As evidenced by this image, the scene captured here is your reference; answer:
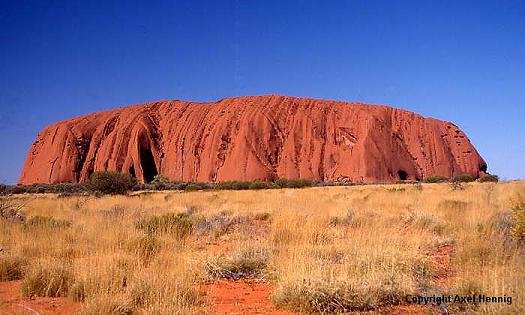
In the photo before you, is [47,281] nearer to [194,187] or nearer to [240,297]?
[240,297]

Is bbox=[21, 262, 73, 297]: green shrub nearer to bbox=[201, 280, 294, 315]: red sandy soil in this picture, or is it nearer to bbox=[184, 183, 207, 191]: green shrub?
bbox=[201, 280, 294, 315]: red sandy soil

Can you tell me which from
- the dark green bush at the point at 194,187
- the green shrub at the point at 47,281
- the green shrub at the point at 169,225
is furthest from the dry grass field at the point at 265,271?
the dark green bush at the point at 194,187

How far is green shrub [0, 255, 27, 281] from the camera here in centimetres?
621

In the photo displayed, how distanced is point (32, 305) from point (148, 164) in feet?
234

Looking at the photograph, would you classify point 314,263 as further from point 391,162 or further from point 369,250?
point 391,162

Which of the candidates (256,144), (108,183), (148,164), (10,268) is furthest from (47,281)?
(148,164)

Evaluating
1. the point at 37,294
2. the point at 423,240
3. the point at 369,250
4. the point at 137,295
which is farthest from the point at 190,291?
the point at 423,240

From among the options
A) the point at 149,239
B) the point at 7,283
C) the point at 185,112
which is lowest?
the point at 7,283

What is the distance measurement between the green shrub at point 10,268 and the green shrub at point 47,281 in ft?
3.23

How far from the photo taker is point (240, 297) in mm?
5160

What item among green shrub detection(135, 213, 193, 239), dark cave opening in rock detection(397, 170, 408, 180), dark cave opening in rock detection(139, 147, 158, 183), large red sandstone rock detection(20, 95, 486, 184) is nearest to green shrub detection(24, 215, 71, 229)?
green shrub detection(135, 213, 193, 239)

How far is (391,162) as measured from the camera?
6931 centimetres

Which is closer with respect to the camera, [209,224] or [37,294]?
[37,294]

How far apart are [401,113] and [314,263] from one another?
79345 millimetres
